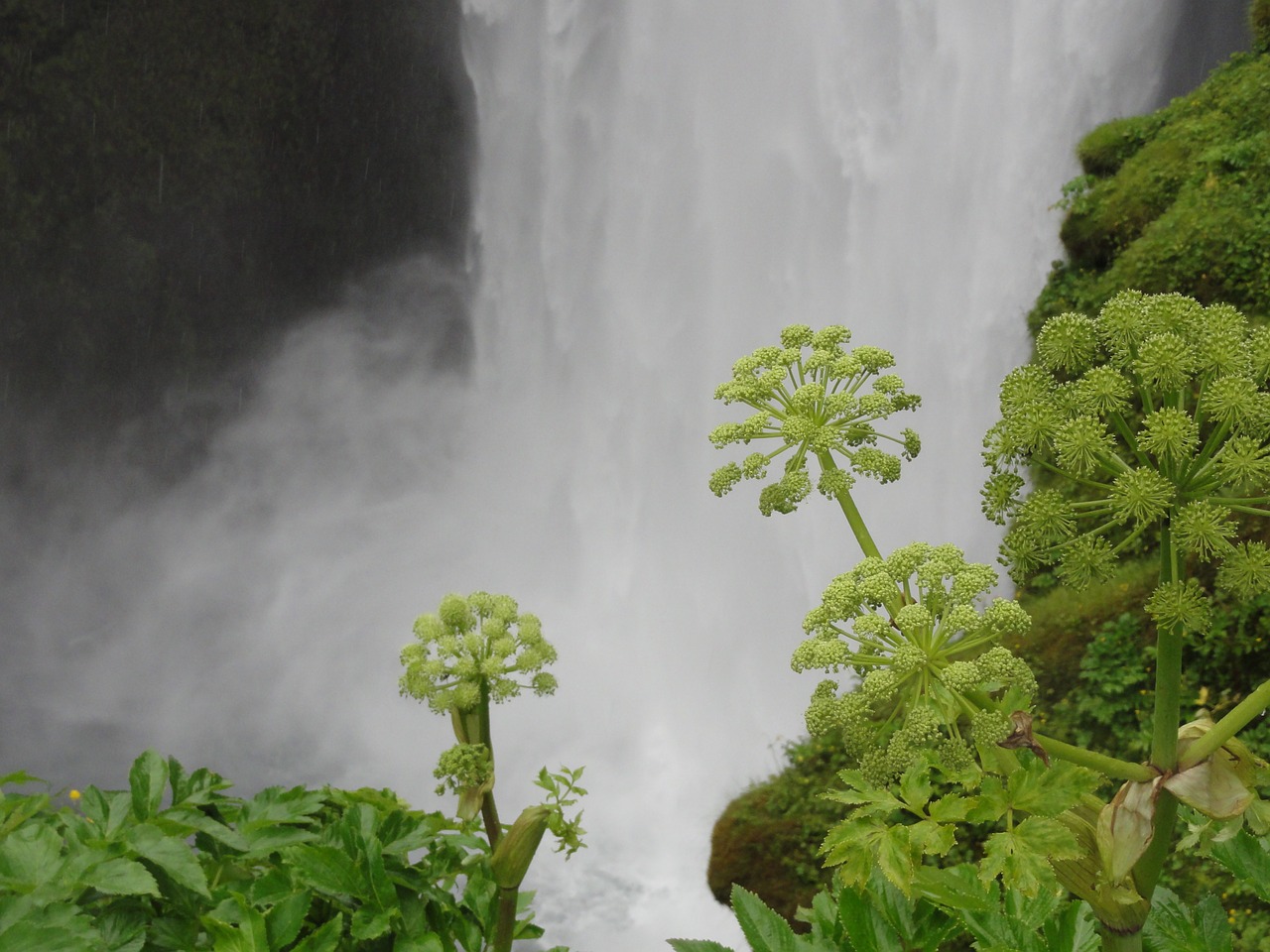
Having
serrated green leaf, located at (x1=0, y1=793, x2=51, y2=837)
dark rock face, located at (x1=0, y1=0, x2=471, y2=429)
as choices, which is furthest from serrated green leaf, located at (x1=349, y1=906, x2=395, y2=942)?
dark rock face, located at (x1=0, y1=0, x2=471, y2=429)

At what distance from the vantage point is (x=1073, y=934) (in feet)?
2.85

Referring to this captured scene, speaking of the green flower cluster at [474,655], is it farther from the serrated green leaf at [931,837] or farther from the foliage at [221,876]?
the serrated green leaf at [931,837]

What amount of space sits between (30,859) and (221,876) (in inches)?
13.9

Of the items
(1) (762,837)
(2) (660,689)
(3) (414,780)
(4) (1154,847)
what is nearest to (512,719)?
(3) (414,780)

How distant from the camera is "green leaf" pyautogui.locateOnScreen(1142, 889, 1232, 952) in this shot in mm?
910

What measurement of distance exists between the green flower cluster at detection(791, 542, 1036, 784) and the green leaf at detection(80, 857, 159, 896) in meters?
0.83

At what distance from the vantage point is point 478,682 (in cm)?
200

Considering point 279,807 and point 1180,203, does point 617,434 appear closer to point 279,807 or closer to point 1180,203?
point 1180,203

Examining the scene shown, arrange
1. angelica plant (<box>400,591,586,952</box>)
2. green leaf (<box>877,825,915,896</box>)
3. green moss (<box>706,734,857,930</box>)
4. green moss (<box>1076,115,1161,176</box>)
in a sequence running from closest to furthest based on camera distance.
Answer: green leaf (<box>877,825,915,896</box>) → angelica plant (<box>400,591,586,952</box>) → green moss (<box>706,734,857,930</box>) → green moss (<box>1076,115,1161,176</box>)

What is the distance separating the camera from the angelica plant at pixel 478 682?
1788 millimetres

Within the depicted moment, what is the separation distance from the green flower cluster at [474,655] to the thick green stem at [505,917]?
453 mm

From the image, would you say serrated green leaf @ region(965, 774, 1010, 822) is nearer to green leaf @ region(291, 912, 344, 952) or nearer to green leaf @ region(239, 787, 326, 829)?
green leaf @ region(291, 912, 344, 952)

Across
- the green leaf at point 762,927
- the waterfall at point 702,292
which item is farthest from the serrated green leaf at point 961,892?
the waterfall at point 702,292

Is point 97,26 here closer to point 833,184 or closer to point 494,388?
point 494,388
